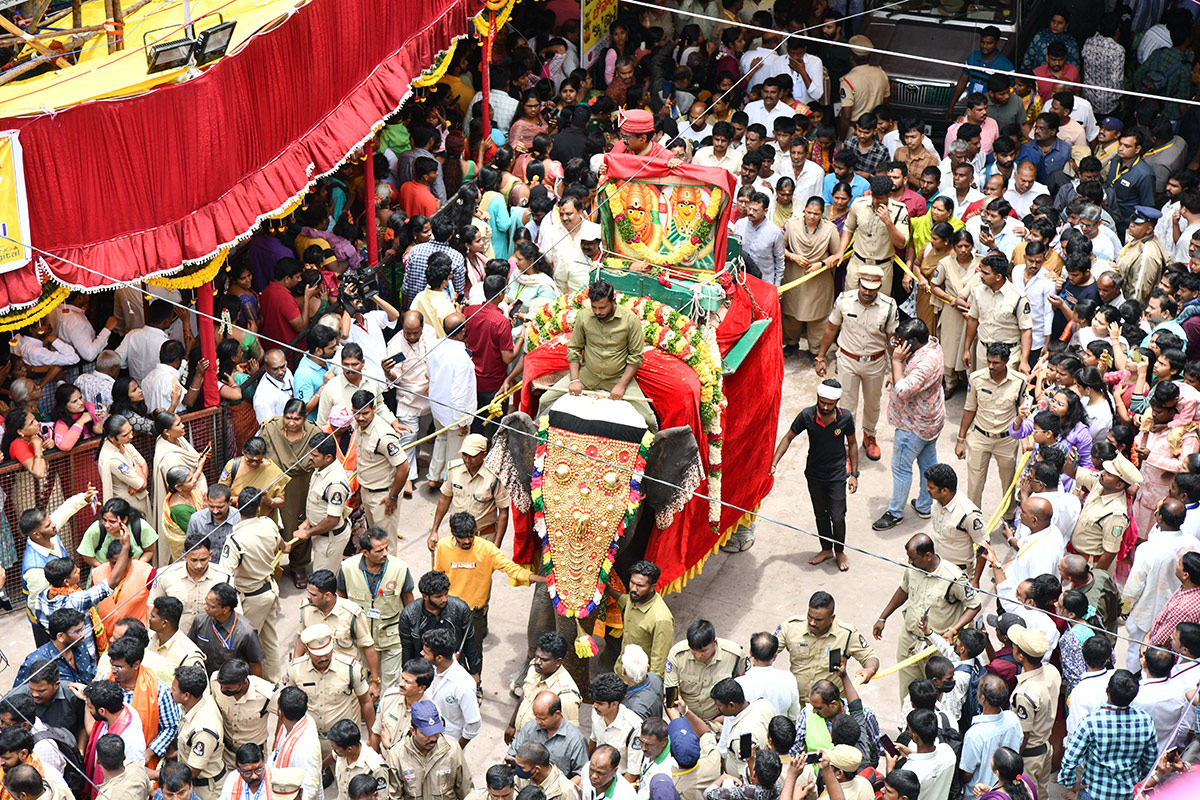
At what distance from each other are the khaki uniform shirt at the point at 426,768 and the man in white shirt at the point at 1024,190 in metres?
8.04

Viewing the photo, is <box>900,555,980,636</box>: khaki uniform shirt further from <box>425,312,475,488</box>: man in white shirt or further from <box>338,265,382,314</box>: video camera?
<box>338,265,382,314</box>: video camera

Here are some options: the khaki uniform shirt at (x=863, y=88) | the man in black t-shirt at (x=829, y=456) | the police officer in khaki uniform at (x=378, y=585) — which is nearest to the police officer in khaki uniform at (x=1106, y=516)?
the man in black t-shirt at (x=829, y=456)

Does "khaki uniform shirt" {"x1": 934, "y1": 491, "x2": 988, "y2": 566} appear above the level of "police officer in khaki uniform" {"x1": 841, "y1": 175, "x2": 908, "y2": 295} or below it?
below

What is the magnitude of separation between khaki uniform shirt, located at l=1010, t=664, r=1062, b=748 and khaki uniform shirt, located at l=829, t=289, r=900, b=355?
4.12 meters

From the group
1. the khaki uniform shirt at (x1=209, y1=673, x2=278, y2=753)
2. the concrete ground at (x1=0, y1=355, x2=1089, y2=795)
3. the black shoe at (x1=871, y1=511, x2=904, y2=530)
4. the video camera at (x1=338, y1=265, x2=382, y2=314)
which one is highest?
the video camera at (x1=338, y1=265, x2=382, y2=314)

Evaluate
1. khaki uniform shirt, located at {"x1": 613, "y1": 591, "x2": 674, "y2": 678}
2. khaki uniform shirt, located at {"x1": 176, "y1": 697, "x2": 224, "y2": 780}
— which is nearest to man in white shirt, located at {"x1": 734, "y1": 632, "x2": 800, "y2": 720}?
khaki uniform shirt, located at {"x1": 613, "y1": 591, "x2": 674, "y2": 678}

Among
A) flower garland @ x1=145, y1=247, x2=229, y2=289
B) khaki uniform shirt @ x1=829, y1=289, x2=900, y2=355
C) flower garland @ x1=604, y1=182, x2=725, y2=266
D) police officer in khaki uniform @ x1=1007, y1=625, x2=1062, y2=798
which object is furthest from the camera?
khaki uniform shirt @ x1=829, y1=289, x2=900, y2=355

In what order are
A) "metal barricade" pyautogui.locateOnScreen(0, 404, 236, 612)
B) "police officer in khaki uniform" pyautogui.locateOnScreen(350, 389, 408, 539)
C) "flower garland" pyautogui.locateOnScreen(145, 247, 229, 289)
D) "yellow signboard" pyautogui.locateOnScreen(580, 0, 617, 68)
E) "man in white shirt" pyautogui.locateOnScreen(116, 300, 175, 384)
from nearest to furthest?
1. "metal barricade" pyautogui.locateOnScreen(0, 404, 236, 612)
2. "police officer in khaki uniform" pyautogui.locateOnScreen(350, 389, 408, 539)
3. "flower garland" pyautogui.locateOnScreen(145, 247, 229, 289)
4. "man in white shirt" pyautogui.locateOnScreen(116, 300, 175, 384)
5. "yellow signboard" pyautogui.locateOnScreen(580, 0, 617, 68)

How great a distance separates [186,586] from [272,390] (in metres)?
2.54

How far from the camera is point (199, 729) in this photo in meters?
8.92

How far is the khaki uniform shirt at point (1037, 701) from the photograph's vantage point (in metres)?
9.23

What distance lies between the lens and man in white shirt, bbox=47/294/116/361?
12.2 metres

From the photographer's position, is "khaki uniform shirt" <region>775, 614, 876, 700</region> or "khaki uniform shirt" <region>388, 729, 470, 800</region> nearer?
"khaki uniform shirt" <region>388, 729, 470, 800</region>

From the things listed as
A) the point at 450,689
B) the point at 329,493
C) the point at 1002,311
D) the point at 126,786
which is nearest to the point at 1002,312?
the point at 1002,311
